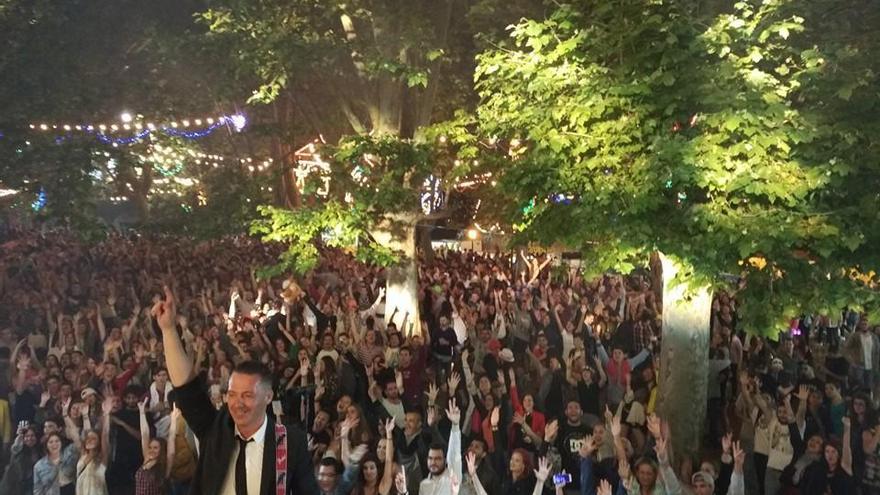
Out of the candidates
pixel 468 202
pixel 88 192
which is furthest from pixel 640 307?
pixel 88 192

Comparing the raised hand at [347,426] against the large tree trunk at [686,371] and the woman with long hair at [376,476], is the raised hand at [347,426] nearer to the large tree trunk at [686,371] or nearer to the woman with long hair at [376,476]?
the woman with long hair at [376,476]

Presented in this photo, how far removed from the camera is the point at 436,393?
7.47m

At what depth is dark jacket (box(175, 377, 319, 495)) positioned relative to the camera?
9.49 ft

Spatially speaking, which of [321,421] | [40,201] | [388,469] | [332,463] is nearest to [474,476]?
[388,469]

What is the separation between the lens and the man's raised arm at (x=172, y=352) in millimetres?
2902

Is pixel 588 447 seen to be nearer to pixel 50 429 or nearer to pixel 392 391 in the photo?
pixel 392 391

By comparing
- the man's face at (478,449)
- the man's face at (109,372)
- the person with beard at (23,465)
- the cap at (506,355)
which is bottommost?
the person with beard at (23,465)

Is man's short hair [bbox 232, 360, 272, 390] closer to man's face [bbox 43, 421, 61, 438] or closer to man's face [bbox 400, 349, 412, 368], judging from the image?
man's face [bbox 43, 421, 61, 438]

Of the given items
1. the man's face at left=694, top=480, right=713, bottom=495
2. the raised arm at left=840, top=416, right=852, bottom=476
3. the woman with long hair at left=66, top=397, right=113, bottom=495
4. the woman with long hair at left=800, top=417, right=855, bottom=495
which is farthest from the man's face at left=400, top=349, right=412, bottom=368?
the raised arm at left=840, top=416, right=852, bottom=476

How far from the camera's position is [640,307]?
38.1ft

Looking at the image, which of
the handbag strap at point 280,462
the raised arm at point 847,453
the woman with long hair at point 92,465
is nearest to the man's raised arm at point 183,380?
the handbag strap at point 280,462

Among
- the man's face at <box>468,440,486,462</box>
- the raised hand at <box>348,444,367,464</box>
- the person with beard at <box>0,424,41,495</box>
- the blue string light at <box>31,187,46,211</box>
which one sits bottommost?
the person with beard at <box>0,424,41,495</box>

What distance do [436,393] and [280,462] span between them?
15.2ft

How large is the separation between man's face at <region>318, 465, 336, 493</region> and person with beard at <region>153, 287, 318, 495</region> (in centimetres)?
269
